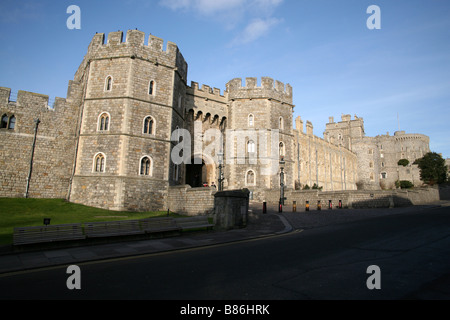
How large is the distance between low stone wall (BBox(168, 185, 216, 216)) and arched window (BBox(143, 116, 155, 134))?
4.53 meters

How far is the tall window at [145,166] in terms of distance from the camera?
20.2 meters

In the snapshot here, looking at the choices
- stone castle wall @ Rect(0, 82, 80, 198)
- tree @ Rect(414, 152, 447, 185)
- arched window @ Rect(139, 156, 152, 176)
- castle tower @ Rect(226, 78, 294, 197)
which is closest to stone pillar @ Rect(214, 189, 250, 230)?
arched window @ Rect(139, 156, 152, 176)

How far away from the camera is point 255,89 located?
92.1ft

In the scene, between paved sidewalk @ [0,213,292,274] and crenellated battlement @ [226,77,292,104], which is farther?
crenellated battlement @ [226,77,292,104]

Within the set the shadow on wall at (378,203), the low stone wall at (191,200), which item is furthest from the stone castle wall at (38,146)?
the shadow on wall at (378,203)

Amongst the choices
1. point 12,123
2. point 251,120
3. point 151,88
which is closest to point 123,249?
point 151,88

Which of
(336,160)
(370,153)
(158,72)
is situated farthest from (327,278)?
(370,153)

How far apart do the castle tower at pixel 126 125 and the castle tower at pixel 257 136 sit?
7.51m

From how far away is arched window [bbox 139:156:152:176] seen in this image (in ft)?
66.0

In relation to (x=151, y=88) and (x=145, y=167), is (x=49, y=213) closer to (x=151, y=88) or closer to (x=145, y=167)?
(x=145, y=167)

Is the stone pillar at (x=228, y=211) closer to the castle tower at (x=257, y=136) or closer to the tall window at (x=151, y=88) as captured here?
the tall window at (x=151, y=88)

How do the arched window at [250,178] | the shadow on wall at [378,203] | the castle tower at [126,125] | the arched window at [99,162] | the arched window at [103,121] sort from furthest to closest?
the arched window at [250,178] → the shadow on wall at [378,203] → the arched window at [103,121] → the arched window at [99,162] → the castle tower at [126,125]

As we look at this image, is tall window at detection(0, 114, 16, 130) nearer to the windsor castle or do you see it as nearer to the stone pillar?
the windsor castle

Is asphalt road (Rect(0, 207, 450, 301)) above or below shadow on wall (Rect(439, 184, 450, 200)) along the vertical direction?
below
